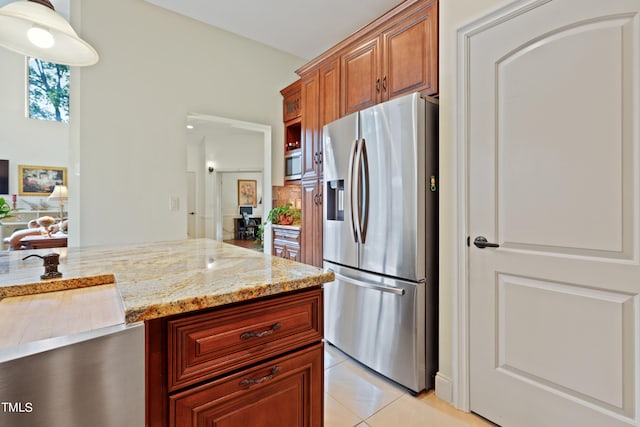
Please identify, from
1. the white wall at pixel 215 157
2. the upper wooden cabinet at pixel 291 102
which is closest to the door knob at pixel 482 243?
the upper wooden cabinet at pixel 291 102

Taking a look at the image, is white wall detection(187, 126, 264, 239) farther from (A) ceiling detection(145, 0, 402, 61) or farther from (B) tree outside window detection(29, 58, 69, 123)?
(A) ceiling detection(145, 0, 402, 61)

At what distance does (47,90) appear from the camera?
689cm

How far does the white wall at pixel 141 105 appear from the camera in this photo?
104 inches

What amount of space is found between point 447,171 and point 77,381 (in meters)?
1.80

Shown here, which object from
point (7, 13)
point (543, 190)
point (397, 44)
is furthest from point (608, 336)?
point (7, 13)

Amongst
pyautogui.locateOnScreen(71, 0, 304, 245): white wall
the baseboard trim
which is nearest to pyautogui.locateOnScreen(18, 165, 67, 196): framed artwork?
pyautogui.locateOnScreen(71, 0, 304, 245): white wall

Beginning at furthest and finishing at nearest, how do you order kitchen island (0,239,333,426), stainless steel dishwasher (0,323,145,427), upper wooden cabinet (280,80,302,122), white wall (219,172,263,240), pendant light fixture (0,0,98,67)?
white wall (219,172,263,240) → upper wooden cabinet (280,80,302,122) → pendant light fixture (0,0,98,67) → kitchen island (0,239,333,426) → stainless steel dishwasher (0,323,145,427)

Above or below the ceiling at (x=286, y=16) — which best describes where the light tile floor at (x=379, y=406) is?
below

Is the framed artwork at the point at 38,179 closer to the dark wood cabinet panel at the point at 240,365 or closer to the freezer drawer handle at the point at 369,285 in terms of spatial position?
the freezer drawer handle at the point at 369,285

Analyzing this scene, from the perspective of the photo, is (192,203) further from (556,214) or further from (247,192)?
(556,214)

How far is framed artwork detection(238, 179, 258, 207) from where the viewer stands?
8391 millimetres

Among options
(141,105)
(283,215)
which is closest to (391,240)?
(283,215)

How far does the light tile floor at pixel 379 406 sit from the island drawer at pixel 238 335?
0.96 meters

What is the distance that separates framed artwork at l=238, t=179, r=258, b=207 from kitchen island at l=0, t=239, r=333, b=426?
23.8ft
